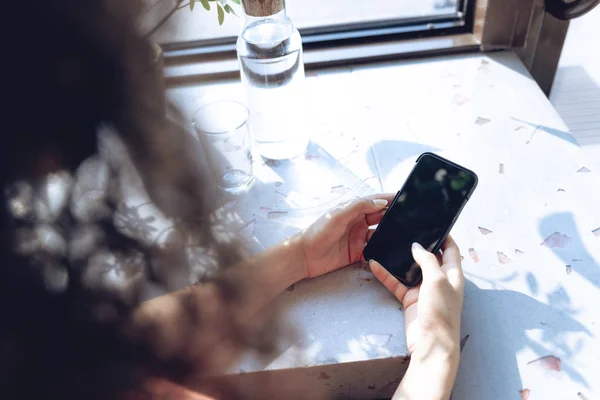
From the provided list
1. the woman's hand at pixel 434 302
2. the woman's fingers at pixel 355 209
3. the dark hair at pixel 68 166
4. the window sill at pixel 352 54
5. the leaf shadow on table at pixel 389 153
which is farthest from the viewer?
the window sill at pixel 352 54

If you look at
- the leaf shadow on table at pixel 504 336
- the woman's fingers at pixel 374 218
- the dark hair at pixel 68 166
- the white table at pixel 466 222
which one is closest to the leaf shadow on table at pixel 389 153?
the white table at pixel 466 222

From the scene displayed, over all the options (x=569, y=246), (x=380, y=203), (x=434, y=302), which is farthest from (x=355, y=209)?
(x=569, y=246)

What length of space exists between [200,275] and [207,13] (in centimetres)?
50

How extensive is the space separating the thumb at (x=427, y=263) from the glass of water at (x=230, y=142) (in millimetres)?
278

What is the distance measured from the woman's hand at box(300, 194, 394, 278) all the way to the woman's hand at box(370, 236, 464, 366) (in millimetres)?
65

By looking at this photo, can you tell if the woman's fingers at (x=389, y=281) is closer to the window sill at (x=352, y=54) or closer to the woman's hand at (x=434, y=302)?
the woman's hand at (x=434, y=302)

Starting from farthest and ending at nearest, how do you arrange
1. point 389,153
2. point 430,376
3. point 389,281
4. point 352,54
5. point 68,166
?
point 352,54 < point 389,153 < point 389,281 < point 430,376 < point 68,166

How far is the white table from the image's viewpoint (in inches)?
21.5

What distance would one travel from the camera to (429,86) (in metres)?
0.89

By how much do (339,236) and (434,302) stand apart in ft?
0.47

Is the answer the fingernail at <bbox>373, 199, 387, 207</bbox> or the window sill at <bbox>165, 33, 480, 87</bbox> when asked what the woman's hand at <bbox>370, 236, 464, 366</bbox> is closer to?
the fingernail at <bbox>373, 199, 387, 207</bbox>

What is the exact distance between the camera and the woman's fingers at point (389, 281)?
58 cm

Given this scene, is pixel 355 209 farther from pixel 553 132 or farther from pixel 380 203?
pixel 553 132

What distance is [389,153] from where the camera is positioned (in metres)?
0.77
